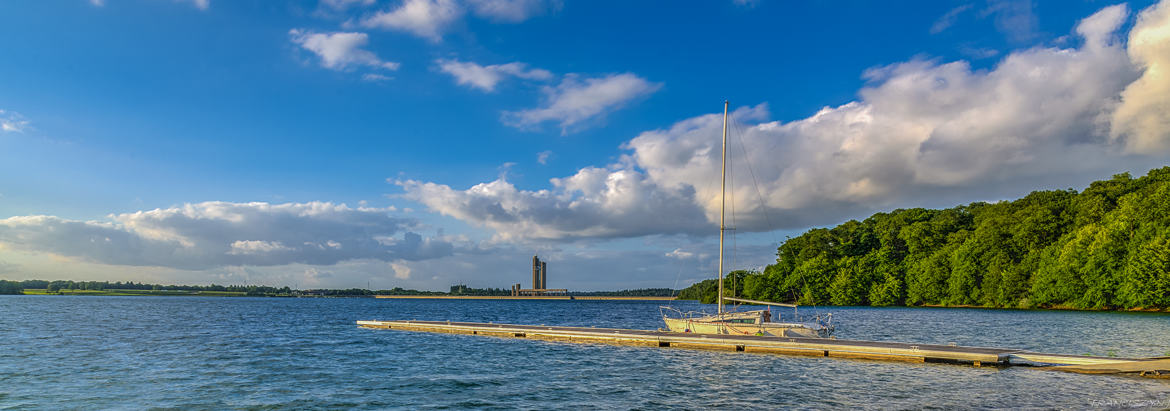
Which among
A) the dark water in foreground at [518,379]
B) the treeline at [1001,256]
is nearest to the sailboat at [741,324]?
the dark water in foreground at [518,379]

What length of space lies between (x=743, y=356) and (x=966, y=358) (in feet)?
32.8

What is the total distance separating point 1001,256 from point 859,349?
3513 inches

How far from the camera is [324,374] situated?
28.4 meters

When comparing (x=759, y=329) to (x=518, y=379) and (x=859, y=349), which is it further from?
(x=518, y=379)

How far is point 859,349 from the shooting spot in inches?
1228

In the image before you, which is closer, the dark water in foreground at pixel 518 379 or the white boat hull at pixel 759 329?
the dark water in foreground at pixel 518 379

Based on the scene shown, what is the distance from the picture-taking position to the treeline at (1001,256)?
78.9 m

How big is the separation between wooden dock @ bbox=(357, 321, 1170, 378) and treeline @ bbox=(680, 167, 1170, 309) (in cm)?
6442

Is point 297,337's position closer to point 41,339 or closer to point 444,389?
point 41,339

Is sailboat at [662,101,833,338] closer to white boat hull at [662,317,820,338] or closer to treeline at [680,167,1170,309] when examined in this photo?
white boat hull at [662,317,820,338]

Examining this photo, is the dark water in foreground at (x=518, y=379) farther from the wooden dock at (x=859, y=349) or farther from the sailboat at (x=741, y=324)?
the sailboat at (x=741, y=324)

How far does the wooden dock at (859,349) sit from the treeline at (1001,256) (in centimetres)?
6442

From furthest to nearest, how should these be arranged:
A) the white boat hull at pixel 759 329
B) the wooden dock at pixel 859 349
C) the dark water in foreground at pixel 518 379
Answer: the white boat hull at pixel 759 329, the wooden dock at pixel 859 349, the dark water in foreground at pixel 518 379

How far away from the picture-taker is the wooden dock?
25.0 metres
